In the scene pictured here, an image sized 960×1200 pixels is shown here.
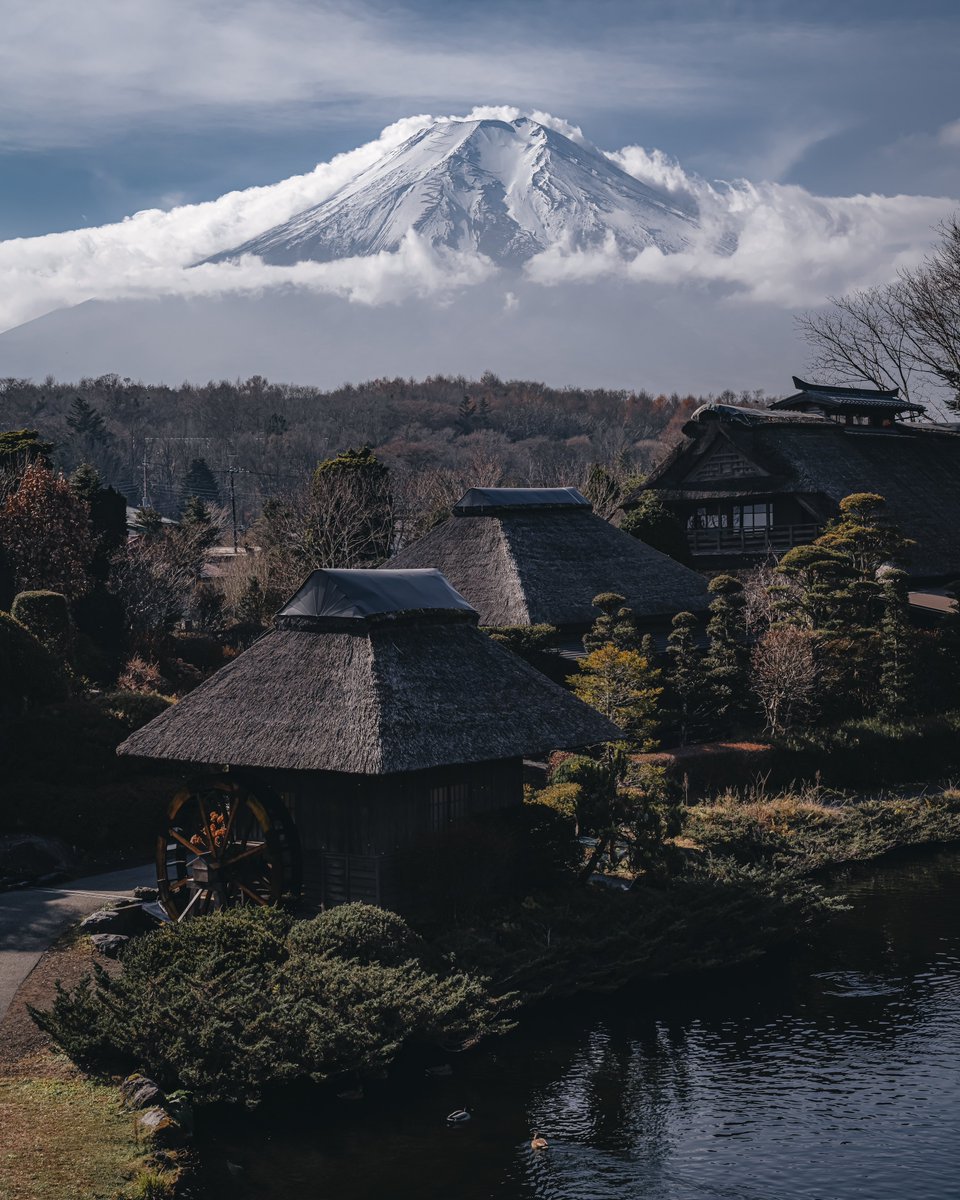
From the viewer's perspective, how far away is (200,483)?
130 metres

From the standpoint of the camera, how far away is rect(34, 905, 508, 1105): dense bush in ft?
63.4

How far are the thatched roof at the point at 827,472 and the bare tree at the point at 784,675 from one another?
1709cm

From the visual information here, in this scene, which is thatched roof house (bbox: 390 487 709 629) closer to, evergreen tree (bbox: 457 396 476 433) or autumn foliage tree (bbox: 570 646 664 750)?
autumn foliage tree (bbox: 570 646 664 750)

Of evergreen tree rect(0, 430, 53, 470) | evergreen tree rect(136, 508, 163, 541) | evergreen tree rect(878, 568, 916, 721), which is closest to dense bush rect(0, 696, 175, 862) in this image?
evergreen tree rect(0, 430, 53, 470)

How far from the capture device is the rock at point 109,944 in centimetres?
2417

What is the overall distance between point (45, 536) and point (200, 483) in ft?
279

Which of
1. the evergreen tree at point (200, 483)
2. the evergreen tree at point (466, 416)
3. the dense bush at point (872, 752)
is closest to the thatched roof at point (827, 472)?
the dense bush at point (872, 752)

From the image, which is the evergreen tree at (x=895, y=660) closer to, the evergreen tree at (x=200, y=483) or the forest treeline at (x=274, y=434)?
the forest treeline at (x=274, y=434)

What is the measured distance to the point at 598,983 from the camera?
24578mm

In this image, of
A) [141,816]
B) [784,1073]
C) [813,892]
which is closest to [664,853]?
[813,892]

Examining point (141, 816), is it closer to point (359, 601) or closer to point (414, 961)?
point (359, 601)

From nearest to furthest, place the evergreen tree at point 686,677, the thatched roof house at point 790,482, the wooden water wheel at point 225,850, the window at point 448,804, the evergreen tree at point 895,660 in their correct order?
the wooden water wheel at point 225,850 → the window at point 448,804 → the evergreen tree at point 686,677 → the evergreen tree at point 895,660 → the thatched roof house at point 790,482

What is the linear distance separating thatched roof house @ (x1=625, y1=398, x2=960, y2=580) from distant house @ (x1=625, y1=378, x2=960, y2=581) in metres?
0.05

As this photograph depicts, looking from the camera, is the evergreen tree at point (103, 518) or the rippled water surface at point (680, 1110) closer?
the rippled water surface at point (680, 1110)
